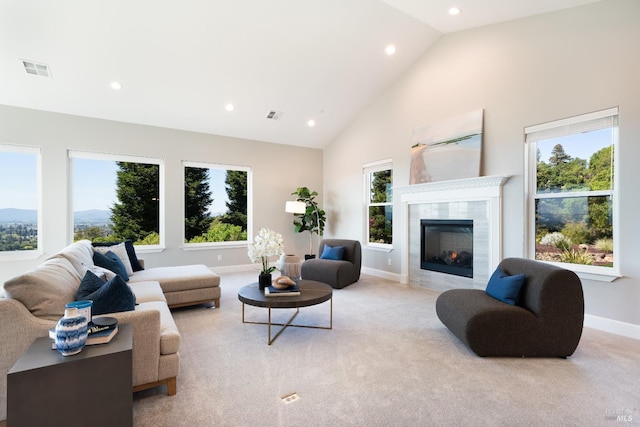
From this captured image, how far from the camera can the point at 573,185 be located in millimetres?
3643

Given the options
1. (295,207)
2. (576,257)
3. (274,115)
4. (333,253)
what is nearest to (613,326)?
(576,257)

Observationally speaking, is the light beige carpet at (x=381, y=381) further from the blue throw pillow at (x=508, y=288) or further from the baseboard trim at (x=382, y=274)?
the baseboard trim at (x=382, y=274)

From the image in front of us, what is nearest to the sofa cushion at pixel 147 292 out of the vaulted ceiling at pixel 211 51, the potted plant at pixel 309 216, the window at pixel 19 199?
the window at pixel 19 199

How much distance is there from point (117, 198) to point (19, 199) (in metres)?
1.29

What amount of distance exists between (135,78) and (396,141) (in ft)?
14.6

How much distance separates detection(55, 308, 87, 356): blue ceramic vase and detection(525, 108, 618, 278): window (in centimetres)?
464

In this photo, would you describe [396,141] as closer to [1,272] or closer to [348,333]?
[348,333]

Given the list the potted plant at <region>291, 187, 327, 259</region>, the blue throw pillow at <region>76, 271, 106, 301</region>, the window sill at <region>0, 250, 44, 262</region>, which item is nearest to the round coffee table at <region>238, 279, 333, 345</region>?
the blue throw pillow at <region>76, 271, 106, 301</region>

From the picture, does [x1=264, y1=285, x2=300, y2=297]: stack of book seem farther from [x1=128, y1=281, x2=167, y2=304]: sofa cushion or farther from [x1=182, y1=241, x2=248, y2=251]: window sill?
[x1=182, y1=241, x2=248, y2=251]: window sill

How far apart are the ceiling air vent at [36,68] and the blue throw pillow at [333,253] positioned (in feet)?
16.1

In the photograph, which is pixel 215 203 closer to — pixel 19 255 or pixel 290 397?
pixel 19 255

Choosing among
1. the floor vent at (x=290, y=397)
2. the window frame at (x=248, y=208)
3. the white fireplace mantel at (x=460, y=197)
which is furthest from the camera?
the window frame at (x=248, y=208)

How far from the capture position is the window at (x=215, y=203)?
6.26m

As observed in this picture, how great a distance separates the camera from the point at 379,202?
6.38 m
